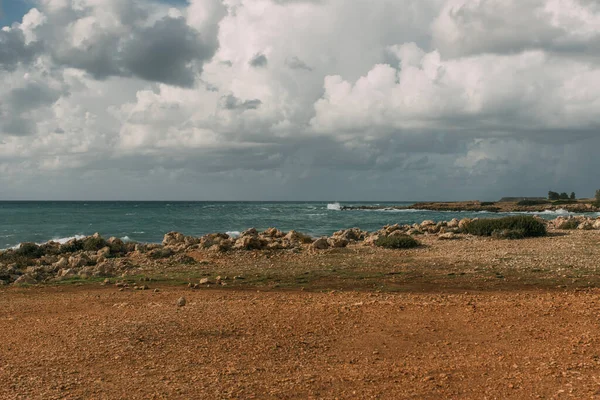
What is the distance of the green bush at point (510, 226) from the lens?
2453 centimetres

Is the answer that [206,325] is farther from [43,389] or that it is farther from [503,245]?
[503,245]

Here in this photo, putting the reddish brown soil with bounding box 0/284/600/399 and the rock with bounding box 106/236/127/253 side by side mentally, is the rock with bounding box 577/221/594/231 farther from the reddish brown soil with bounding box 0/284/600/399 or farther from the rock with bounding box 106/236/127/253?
the rock with bounding box 106/236/127/253

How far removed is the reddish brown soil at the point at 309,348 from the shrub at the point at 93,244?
14.2 meters

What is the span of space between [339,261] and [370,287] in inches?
192

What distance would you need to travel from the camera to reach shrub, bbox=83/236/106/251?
82.6ft

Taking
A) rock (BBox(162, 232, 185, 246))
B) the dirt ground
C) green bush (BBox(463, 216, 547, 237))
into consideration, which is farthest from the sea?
the dirt ground

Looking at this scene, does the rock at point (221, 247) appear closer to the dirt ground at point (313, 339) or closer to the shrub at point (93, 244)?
the dirt ground at point (313, 339)

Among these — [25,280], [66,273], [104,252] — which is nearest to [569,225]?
[104,252]

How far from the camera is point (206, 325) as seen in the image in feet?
29.7

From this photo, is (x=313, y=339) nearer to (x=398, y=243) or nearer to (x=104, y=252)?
(x=398, y=243)

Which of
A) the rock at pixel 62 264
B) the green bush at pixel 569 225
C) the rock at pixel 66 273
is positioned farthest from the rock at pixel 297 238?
the green bush at pixel 569 225

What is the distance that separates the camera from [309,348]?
7.76 metres

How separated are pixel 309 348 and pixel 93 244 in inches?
812

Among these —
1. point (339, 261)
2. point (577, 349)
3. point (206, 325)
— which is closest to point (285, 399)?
point (206, 325)
